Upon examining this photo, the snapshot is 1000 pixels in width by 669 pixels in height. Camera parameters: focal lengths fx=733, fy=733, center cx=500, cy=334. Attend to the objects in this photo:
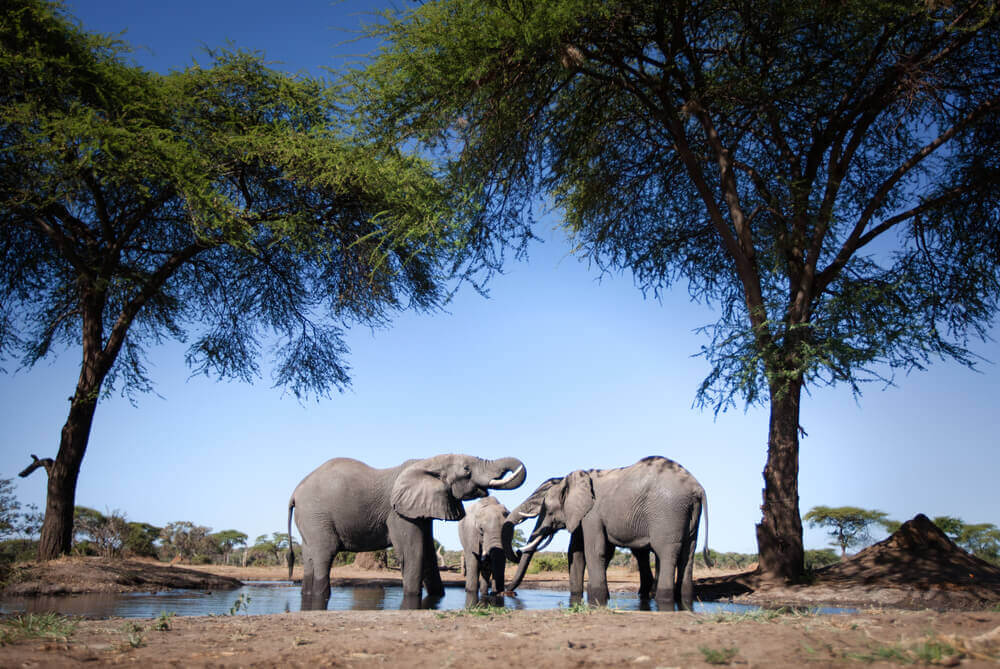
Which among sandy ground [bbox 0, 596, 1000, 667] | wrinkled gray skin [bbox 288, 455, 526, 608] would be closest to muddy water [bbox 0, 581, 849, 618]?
wrinkled gray skin [bbox 288, 455, 526, 608]

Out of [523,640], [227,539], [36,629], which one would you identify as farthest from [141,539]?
[523,640]

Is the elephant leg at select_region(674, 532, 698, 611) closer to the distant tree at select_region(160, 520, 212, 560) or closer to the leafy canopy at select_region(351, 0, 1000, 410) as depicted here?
the leafy canopy at select_region(351, 0, 1000, 410)

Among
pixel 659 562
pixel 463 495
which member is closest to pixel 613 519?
pixel 659 562

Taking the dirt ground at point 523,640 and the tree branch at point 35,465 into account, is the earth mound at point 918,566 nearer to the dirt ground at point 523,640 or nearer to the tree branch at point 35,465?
the dirt ground at point 523,640

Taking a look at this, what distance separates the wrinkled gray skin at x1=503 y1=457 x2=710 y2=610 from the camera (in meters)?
10.9

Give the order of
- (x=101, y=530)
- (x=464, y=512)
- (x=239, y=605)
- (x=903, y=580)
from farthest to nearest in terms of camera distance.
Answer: (x=101, y=530), (x=903, y=580), (x=464, y=512), (x=239, y=605)

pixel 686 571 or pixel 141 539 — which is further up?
pixel 686 571

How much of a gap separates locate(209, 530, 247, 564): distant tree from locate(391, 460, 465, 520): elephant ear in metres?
38.3

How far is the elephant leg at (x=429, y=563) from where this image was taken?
456 inches

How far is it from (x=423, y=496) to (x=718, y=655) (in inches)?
289

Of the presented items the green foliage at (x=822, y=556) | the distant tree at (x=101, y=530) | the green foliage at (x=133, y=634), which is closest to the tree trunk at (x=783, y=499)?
the green foliage at (x=133, y=634)

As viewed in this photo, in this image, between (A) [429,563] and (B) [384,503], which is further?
(A) [429,563]

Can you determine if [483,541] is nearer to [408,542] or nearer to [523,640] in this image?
[408,542]

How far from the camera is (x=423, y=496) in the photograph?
37.5ft
